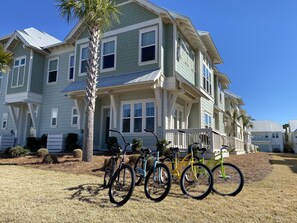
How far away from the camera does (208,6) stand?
13594mm

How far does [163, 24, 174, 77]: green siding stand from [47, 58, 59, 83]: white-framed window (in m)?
9.67

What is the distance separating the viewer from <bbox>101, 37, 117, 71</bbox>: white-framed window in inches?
596

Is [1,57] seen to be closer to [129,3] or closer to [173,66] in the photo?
[129,3]

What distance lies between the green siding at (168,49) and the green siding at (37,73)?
1090 centimetres

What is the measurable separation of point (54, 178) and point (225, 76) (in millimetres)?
21491

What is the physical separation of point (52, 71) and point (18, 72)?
2.64 meters

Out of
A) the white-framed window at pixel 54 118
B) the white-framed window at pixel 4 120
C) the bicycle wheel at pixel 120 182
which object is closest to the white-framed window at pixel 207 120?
the white-framed window at pixel 54 118

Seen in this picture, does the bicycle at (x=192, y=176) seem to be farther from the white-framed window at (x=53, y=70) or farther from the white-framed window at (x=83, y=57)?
the white-framed window at (x=53, y=70)

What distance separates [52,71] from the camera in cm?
1919

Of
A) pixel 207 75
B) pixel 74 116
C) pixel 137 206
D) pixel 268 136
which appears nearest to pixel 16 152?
pixel 74 116

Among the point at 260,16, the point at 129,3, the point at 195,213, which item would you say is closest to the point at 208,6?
the point at 260,16

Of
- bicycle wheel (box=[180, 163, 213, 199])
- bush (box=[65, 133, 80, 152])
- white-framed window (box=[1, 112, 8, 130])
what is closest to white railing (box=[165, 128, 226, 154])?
bicycle wheel (box=[180, 163, 213, 199])

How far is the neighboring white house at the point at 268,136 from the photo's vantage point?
56188mm

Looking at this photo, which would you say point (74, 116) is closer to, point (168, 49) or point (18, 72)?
point (18, 72)
